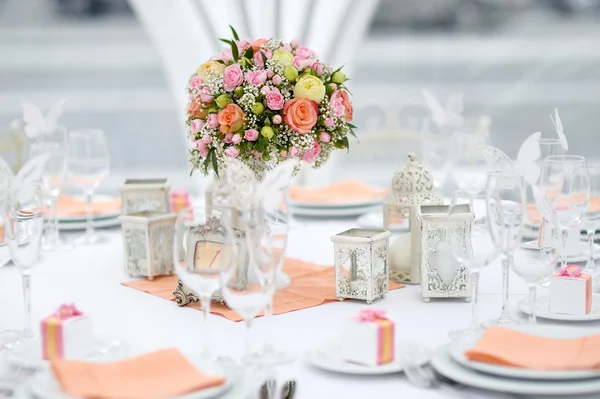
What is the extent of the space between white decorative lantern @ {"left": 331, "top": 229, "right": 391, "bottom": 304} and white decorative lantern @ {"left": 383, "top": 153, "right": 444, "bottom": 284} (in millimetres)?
128

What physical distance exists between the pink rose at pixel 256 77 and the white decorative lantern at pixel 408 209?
387 mm

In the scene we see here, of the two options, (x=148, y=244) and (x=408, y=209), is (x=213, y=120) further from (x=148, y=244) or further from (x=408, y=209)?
(x=408, y=209)

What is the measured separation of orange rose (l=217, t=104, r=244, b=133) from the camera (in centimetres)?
189

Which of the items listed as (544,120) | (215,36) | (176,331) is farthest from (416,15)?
(176,331)

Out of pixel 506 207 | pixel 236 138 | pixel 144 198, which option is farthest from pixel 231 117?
pixel 506 207

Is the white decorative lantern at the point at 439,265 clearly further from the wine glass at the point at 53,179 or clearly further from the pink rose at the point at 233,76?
the wine glass at the point at 53,179

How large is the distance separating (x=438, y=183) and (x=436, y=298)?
0.70m

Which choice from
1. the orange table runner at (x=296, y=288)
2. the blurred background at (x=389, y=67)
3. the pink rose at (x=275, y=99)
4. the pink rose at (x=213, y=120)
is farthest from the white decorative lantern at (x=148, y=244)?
the blurred background at (x=389, y=67)

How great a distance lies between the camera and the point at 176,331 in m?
1.66

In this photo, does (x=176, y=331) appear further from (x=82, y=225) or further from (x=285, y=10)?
(x=285, y=10)

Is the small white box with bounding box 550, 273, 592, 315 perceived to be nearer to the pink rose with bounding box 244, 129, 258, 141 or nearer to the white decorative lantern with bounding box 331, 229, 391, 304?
the white decorative lantern with bounding box 331, 229, 391, 304

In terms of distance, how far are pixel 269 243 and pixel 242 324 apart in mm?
299

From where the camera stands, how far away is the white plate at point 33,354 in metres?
1.42

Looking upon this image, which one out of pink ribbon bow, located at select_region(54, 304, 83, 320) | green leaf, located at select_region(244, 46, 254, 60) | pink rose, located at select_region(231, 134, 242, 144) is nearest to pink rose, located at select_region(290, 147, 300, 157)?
pink rose, located at select_region(231, 134, 242, 144)
